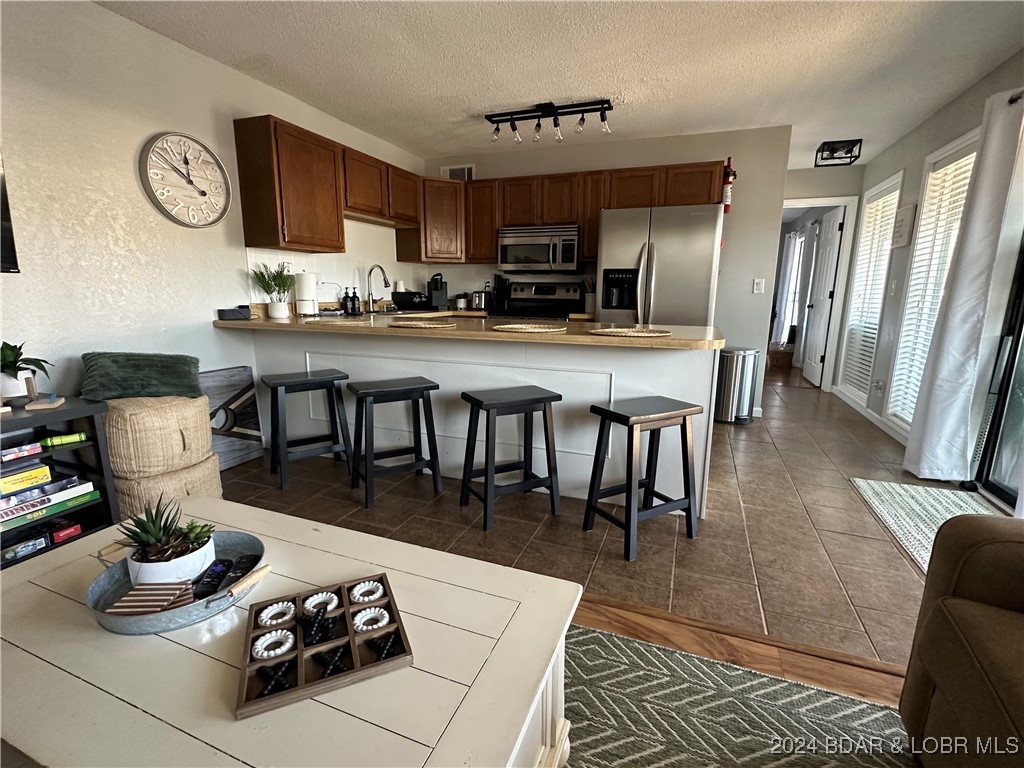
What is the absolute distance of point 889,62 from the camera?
8.91ft

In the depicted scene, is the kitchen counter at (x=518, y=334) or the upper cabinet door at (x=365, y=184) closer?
the kitchen counter at (x=518, y=334)

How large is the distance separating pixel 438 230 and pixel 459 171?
2.50 feet

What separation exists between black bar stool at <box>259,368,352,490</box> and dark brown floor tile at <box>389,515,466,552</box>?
0.82 meters

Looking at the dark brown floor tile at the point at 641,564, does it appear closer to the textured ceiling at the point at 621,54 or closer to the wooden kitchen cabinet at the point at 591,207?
the textured ceiling at the point at 621,54

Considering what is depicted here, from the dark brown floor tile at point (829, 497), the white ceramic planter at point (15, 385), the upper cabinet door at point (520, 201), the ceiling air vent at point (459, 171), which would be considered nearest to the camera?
the white ceramic planter at point (15, 385)

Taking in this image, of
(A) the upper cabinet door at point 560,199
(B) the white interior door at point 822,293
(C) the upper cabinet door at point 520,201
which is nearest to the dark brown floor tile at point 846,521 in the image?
(A) the upper cabinet door at point 560,199

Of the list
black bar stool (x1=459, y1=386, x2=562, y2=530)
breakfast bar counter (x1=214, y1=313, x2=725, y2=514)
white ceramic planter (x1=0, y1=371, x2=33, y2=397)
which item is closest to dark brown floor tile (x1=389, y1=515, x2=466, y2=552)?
black bar stool (x1=459, y1=386, x2=562, y2=530)

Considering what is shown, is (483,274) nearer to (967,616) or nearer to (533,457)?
Result: (533,457)

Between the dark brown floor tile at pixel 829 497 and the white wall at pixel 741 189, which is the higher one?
the white wall at pixel 741 189

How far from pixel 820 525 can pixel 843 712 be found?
1.23 m

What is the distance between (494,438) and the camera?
2.19 meters

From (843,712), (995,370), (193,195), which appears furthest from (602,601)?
(193,195)

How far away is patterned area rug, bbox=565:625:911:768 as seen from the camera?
1141 mm

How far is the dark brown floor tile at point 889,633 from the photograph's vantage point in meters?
1.46
